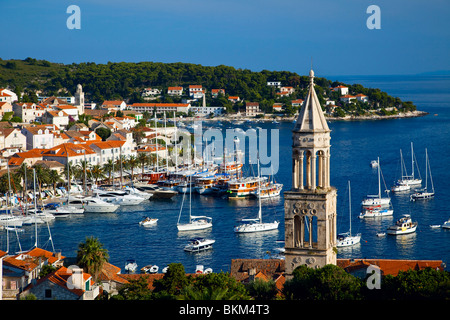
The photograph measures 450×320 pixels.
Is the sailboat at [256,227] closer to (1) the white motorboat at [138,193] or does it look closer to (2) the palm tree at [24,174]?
(1) the white motorboat at [138,193]

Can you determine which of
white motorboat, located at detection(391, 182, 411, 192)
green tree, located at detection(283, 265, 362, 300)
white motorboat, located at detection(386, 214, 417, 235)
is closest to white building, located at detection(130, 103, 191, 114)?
white motorboat, located at detection(391, 182, 411, 192)

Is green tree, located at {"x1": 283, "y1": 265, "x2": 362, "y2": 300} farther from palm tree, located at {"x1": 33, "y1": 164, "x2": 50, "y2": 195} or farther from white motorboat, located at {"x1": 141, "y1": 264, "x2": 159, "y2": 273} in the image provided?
palm tree, located at {"x1": 33, "y1": 164, "x2": 50, "y2": 195}

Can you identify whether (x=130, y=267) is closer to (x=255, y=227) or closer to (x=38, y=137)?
(x=255, y=227)

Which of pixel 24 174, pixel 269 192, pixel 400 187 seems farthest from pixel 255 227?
pixel 24 174

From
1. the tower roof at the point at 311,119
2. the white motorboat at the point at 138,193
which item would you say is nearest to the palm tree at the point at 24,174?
the white motorboat at the point at 138,193

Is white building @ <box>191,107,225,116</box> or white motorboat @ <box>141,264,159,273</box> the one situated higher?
white building @ <box>191,107,225,116</box>
